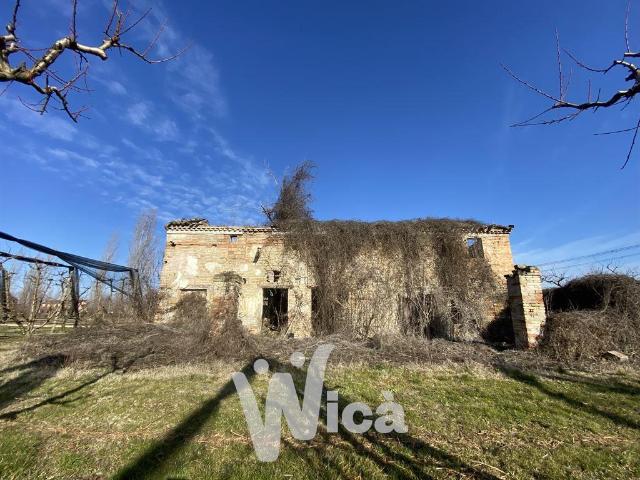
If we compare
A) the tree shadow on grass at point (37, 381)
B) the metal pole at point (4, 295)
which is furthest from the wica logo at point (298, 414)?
the metal pole at point (4, 295)

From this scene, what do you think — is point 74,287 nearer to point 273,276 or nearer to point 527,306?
point 273,276

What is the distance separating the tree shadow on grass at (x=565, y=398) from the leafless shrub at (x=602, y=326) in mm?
1798

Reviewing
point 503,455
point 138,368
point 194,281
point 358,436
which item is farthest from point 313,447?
point 194,281

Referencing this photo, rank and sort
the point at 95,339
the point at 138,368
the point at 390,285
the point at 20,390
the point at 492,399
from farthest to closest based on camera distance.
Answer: the point at 390,285 < the point at 95,339 < the point at 138,368 < the point at 20,390 < the point at 492,399

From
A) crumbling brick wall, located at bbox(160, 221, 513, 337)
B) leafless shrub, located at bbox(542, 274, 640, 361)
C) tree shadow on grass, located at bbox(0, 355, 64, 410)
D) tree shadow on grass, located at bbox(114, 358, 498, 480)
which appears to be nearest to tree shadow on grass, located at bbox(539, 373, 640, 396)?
leafless shrub, located at bbox(542, 274, 640, 361)

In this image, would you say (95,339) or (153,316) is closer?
(95,339)

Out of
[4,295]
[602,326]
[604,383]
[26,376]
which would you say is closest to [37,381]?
[26,376]

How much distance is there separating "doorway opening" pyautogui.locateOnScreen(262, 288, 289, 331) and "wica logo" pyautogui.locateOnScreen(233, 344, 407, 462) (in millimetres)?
8398

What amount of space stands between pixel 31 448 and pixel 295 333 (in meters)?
9.73

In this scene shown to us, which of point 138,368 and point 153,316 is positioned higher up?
point 153,316

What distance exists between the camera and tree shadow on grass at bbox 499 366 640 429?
4.24 m

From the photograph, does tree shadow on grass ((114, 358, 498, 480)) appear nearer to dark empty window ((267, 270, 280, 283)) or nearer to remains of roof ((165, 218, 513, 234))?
dark empty window ((267, 270, 280, 283))

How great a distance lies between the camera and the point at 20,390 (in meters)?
5.97

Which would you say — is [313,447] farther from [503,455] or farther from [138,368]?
[138,368]
